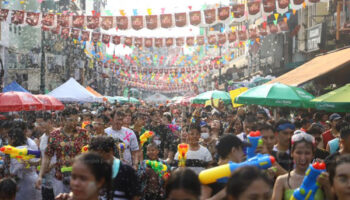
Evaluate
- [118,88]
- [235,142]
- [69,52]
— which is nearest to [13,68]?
[69,52]

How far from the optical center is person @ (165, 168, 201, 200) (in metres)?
3.24

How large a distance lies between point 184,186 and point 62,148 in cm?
364

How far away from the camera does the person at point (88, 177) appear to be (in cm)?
320

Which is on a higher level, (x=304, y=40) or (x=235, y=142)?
(x=304, y=40)

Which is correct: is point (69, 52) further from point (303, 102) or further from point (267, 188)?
point (267, 188)

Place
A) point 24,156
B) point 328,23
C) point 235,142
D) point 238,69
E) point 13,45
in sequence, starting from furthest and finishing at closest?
point 238,69 < point 13,45 < point 328,23 < point 24,156 < point 235,142

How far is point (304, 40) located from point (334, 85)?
7618 millimetres

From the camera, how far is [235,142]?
4391 millimetres

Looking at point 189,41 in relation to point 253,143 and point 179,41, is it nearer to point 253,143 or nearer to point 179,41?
point 179,41

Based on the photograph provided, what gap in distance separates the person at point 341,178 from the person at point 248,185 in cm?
52

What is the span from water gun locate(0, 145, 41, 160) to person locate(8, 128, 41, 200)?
0.29m

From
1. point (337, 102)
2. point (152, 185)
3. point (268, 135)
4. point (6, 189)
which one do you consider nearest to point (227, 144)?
point (268, 135)

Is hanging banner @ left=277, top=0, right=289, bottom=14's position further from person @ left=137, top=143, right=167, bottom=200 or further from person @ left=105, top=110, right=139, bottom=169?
person @ left=137, top=143, right=167, bottom=200

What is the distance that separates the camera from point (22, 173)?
624 centimetres
